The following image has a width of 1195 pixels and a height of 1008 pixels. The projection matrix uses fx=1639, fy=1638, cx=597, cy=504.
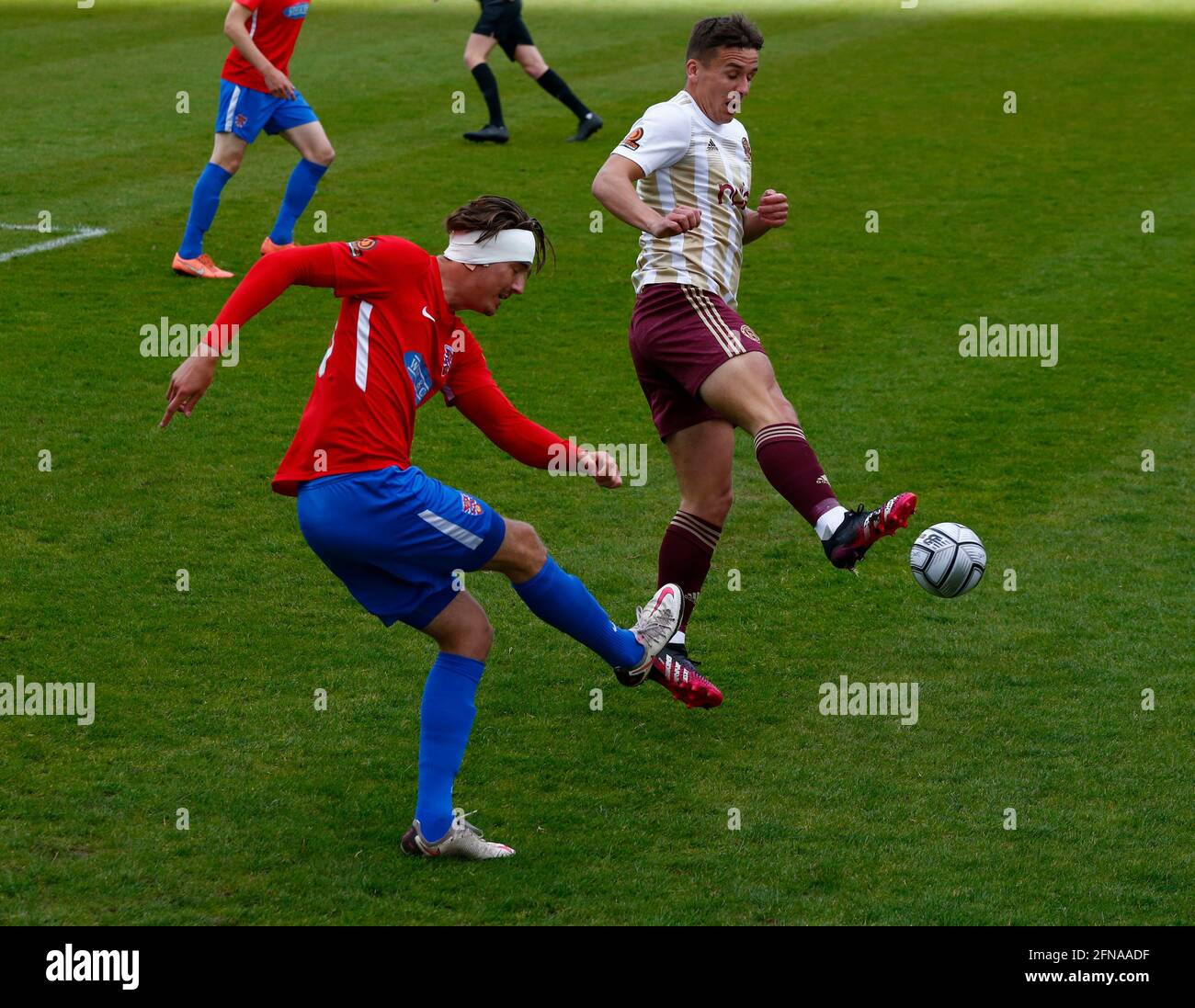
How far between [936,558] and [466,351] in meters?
1.73

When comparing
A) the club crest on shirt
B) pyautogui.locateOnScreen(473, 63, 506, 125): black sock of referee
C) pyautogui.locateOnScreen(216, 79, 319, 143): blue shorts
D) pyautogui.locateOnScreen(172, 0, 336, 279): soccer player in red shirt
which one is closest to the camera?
the club crest on shirt

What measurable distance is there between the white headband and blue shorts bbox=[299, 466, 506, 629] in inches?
26.5

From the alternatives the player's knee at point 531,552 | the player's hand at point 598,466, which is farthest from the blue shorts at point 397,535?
the player's hand at point 598,466

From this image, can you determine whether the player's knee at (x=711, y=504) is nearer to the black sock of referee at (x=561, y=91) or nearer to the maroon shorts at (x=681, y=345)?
the maroon shorts at (x=681, y=345)

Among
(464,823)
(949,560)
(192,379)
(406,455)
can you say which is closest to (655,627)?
(949,560)

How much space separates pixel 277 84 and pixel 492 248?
6434 millimetres

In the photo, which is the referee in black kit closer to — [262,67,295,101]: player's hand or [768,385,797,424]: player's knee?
[262,67,295,101]: player's hand

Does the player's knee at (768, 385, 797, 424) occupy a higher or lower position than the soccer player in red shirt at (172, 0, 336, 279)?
lower

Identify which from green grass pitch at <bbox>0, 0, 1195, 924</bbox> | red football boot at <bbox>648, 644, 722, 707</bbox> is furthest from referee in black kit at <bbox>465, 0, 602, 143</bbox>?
red football boot at <bbox>648, 644, 722, 707</bbox>

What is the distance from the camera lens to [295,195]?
37.4 feet

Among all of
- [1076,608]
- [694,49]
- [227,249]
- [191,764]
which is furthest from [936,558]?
[227,249]

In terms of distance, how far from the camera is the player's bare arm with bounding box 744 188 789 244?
6.15 metres

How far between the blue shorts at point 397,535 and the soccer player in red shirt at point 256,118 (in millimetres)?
6525

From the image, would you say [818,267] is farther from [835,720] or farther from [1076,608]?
[835,720]
